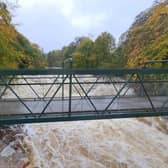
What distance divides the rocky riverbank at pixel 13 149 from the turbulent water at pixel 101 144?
0.26 m

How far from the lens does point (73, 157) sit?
10102 mm

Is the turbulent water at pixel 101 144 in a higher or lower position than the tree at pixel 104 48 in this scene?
lower

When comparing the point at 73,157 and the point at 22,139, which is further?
the point at 22,139

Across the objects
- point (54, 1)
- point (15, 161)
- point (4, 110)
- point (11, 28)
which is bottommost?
point (15, 161)

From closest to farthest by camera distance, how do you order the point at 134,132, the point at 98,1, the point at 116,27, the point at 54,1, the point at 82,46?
the point at 134,132 → the point at 54,1 → the point at 98,1 → the point at 82,46 → the point at 116,27

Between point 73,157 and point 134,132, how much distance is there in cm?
330

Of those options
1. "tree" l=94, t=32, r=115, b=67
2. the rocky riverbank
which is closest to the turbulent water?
the rocky riverbank

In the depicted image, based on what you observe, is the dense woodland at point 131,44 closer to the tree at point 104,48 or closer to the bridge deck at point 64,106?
the tree at point 104,48

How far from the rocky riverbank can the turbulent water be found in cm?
26

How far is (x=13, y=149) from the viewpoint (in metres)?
10.5

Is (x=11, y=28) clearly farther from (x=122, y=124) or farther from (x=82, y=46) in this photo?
(x=82, y=46)

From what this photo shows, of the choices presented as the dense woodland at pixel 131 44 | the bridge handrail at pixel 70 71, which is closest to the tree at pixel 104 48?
the dense woodland at pixel 131 44

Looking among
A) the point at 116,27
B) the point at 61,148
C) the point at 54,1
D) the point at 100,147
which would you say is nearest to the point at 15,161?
the point at 61,148

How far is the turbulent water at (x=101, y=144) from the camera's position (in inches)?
389
